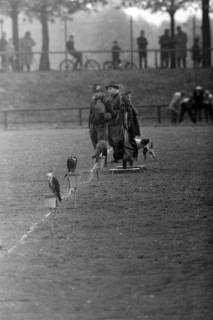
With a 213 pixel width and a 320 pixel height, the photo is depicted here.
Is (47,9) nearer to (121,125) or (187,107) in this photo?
(187,107)

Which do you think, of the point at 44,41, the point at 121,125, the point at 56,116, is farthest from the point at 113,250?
the point at 44,41

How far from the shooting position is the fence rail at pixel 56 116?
4908 centimetres

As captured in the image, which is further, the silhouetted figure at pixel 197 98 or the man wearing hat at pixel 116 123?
the silhouetted figure at pixel 197 98

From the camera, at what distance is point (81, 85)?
54.7 m

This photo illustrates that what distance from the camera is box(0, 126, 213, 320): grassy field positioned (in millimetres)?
9464

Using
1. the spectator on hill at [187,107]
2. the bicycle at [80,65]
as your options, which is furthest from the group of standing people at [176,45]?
the spectator on hill at [187,107]

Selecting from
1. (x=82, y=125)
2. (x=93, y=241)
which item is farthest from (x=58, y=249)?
(x=82, y=125)

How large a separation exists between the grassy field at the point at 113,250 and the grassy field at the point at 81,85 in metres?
Answer: 30.3

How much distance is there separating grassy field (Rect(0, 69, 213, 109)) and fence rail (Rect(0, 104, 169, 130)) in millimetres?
1550

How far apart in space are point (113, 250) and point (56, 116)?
126ft

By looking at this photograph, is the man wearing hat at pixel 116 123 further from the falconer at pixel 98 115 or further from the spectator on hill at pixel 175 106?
the spectator on hill at pixel 175 106

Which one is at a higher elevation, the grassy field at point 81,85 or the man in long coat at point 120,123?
the man in long coat at point 120,123

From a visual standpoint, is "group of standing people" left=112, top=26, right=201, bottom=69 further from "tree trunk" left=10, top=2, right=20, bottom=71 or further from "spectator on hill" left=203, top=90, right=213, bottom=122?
"spectator on hill" left=203, top=90, right=213, bottom=122

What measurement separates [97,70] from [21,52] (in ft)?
13.7
